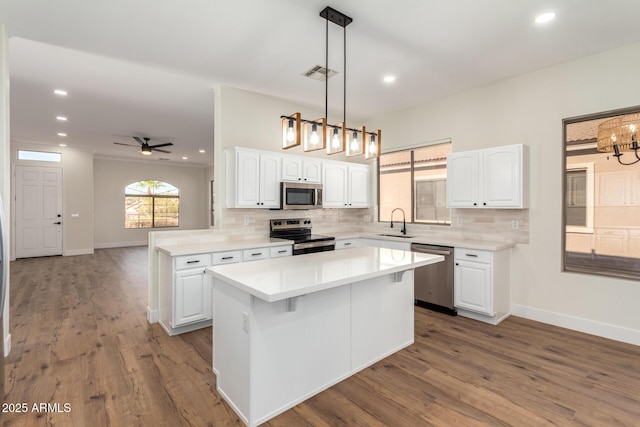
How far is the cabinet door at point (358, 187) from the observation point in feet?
17.5

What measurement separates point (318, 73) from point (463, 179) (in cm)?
228

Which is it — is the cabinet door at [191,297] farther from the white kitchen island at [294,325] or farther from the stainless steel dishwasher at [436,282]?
the stainless steel dishwasher at [436,282]

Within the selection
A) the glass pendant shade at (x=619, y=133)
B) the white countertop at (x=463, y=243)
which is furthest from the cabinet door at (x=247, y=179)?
the glass pendant shade at (x=619, y=133)

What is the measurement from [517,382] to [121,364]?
327 cm

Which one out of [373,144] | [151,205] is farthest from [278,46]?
[151,205]

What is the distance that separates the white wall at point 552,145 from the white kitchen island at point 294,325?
1.90 meters

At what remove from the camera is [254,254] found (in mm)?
3879

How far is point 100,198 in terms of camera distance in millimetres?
9656

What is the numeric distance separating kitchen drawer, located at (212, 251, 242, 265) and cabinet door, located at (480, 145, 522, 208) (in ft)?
10.1

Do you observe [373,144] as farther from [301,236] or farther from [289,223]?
[289,223]

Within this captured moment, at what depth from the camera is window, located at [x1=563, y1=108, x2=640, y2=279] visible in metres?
3.27

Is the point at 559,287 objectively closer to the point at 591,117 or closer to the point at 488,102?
the point at 591,117

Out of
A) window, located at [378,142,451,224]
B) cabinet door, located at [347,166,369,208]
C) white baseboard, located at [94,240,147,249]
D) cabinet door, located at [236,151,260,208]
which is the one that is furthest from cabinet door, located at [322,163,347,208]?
white baseboard, located at [94,240,147,249]

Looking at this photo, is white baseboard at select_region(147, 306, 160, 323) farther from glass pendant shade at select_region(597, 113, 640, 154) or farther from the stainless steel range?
glass pendant shade at select_region(597, 113, 640, 154)
